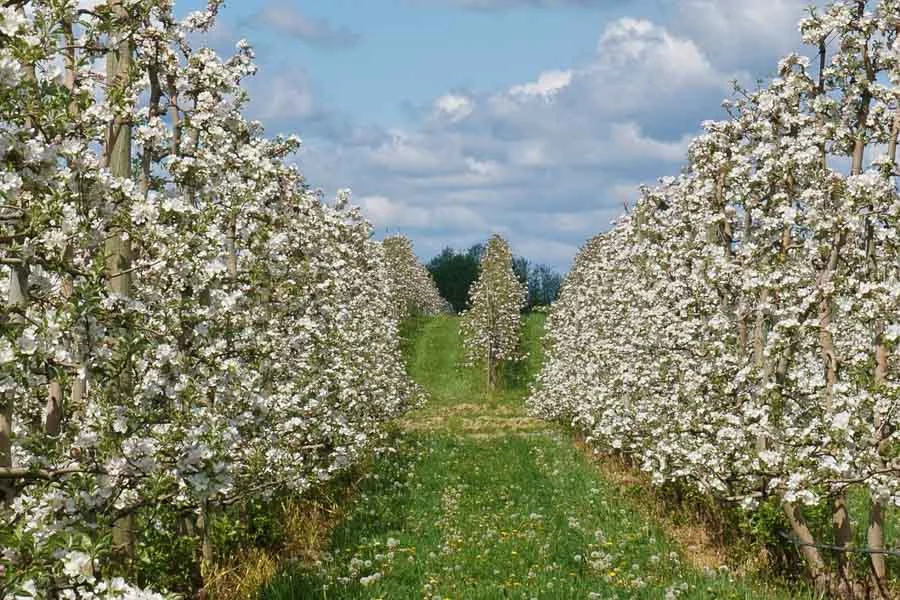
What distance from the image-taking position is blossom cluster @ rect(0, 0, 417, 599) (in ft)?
16.8

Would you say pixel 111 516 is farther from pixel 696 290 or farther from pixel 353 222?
pixel 353 222

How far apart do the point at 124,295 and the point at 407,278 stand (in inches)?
2581

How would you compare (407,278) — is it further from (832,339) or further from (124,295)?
(124,295)

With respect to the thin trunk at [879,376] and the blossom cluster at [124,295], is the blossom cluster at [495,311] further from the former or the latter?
the thin trunk at [879,376]

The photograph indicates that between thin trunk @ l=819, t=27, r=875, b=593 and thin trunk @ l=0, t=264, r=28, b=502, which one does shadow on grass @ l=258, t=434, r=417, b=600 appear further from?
thin trunk @ l=819, t=27, r=875, b=593

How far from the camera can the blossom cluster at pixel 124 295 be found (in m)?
5.11

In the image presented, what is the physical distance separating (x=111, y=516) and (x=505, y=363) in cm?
5161

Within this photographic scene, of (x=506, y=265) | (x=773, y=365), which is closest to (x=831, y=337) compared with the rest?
(x=773, y=365)

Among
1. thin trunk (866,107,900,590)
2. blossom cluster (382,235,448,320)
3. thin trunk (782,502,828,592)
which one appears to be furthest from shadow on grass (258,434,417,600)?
blossom cluster (382,235,448,320)

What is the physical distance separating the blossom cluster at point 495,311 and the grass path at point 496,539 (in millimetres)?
25597

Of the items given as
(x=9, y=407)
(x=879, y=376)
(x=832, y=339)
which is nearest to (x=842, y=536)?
(x=879, y=376)

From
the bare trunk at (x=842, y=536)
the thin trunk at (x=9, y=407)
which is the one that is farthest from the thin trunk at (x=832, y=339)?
the thin trunk at (x=9, y=407)

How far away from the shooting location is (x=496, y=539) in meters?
13.9

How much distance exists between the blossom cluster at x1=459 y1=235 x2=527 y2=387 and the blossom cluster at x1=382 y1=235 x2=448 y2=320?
8.82m
